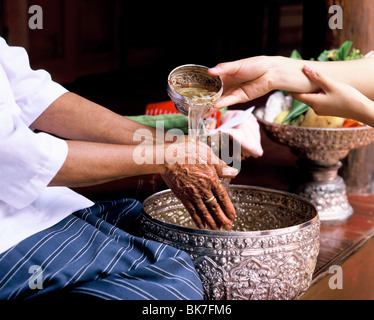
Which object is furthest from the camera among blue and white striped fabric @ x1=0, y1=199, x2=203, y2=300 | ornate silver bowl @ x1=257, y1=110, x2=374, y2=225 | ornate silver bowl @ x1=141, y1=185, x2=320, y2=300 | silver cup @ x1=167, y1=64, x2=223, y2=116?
ornate silver bowl @ x1=257, y1=110, x2=374, y2=225

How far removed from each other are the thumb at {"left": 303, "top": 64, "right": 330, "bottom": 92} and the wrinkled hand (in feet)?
1.53

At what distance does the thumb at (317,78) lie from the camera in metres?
1.54

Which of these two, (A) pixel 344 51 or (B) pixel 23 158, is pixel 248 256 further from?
(A) pixel 344 51

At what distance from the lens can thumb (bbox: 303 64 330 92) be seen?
1545mm

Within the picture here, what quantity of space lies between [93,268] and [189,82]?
1.78 feet

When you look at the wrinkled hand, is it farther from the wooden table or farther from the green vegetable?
the green vegetable

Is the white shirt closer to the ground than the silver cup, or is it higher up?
closer to the ground

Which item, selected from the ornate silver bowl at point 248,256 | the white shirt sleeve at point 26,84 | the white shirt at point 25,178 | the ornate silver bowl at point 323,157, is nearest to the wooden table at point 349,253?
the ornate silver bowl at point 323,157

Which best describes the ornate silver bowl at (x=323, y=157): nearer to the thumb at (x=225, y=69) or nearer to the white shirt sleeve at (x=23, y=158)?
the thumb at (x=225, y=69)

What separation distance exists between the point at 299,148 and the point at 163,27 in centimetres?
486

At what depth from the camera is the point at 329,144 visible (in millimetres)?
1897

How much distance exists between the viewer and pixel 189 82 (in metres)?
1.40

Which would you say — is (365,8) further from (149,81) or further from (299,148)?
(149,81)

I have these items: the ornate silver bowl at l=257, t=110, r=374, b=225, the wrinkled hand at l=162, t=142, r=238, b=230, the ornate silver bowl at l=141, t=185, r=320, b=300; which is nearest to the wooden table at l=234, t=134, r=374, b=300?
the ornate silver bowl at l=257, t=110, r=374, b=225
